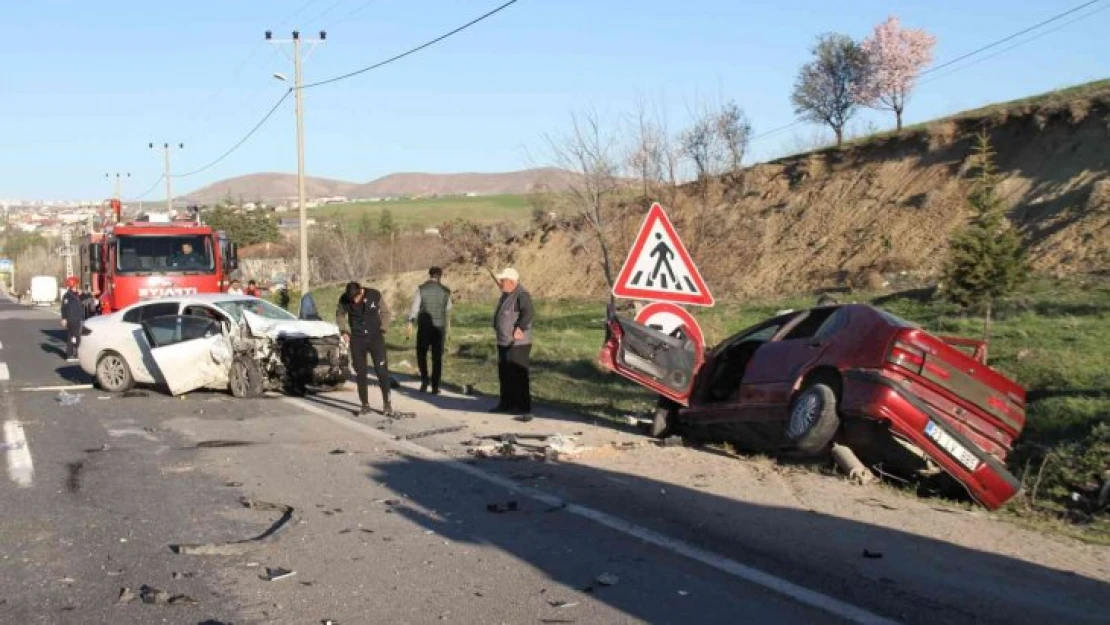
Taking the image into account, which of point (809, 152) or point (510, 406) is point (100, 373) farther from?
point (809, 152)

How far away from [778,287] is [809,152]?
10.1 m

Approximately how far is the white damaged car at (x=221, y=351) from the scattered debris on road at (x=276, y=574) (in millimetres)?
9325

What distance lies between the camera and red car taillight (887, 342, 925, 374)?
330 inches

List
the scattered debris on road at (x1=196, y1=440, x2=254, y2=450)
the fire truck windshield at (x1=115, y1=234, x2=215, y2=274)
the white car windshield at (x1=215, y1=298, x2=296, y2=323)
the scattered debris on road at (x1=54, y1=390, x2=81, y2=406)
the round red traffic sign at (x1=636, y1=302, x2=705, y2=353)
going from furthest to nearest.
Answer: the fire truck windshield at (x1=115, y1=234, x2=215, y2=274)
the white car windshield at (x1=215, y1=298, x2=296, y2=323)
the scattered debris on road at (x1=54, y1=390, x2=81, y2=406)
the scattered debris on road at (x1=196, y1=440, x2=254, y2=450)
the round red traffic sign at (x1=636, y1=302, x2=705, y2=353)

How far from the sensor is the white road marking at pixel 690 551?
5.61m

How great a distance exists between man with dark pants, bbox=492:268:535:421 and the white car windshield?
4.54 meters

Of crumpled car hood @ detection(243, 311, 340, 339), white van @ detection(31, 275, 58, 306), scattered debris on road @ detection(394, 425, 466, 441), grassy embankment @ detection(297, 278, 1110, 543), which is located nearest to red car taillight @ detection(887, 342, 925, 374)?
grassy embankment @ detection(297, 278, 1110, 543)

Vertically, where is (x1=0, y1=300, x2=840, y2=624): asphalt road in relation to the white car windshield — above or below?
below

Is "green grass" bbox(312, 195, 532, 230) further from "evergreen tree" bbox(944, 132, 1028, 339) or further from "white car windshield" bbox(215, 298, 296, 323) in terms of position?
"evergreen tree" bbox(944, 132, 1028, 339)

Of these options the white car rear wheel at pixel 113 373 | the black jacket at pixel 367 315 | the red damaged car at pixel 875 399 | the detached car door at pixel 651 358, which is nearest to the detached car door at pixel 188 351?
the white car rear wheel at pixel 113 373

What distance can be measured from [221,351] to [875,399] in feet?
33.9

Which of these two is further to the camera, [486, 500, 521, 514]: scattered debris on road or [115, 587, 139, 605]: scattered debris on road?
[486, 500, 521, 514]: scattered debris on road

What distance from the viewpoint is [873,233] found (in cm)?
3472

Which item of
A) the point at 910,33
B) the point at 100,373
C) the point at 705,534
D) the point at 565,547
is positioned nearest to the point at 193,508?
the point at 565,547
